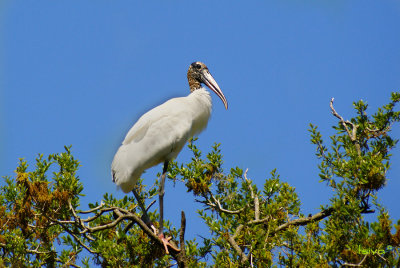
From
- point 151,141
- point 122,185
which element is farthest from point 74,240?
point 151,141

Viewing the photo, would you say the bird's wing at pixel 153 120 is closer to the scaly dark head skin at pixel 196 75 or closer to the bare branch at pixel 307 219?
the scaly dark head skin at pixel 196 75

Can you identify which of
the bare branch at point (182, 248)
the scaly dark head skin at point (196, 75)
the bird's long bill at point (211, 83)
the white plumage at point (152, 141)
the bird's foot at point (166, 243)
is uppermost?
the scaly dark head skin at point (196, 75)

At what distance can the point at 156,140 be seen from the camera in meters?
7.50

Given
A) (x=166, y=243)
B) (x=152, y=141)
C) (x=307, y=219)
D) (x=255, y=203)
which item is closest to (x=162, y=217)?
(x=166, y=243)

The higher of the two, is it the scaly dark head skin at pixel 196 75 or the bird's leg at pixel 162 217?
the scaly dark head skin at pixel 196 75

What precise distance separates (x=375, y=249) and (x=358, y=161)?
2.85 ft

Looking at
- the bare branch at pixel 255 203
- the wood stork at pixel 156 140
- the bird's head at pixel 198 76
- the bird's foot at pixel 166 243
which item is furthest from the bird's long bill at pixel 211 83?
the bird's foot at pixel 166 243

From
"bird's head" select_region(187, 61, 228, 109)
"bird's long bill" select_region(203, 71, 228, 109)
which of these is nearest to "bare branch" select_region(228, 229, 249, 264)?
"bird's long bill" select_region(203, 71, 228, 109)

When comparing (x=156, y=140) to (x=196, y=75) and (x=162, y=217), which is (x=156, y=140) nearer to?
(x=162, y=217)

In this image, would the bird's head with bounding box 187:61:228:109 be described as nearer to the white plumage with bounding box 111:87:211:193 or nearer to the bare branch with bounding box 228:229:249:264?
the white plumage with bounding box 111:87:211:193

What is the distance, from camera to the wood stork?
23.8 ft

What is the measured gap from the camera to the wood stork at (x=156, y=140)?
7.26m

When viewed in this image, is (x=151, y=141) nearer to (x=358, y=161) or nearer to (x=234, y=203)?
(x=234, y=203)

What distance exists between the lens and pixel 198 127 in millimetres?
8141
